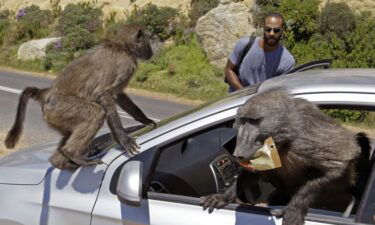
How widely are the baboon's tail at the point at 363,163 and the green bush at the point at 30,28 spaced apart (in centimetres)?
2475

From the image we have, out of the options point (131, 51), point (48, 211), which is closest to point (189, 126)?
point (48, 211)

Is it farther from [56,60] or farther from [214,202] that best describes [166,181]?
[56,60]

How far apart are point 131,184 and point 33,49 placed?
71.0 ft

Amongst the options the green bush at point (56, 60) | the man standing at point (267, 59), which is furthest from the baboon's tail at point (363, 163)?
the green bush at point (56, 60)

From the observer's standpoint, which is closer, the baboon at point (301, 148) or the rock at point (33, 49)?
the baboon at point (301, 148)

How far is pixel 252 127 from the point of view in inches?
116

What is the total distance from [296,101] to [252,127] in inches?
12.6

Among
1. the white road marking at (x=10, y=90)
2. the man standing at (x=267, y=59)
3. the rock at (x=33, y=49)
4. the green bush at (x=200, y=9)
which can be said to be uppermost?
the man standing at (x=267, y=59)

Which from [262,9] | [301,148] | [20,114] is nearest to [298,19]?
[262,9]

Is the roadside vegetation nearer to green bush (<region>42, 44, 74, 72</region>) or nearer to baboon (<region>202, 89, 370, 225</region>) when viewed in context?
green bush (<region>42, 44, 74, 72</region>)

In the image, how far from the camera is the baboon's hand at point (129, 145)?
3.24m

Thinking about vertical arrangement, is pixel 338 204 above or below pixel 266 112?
below

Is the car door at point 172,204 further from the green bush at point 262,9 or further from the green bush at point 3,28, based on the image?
the green bush at point 3,28

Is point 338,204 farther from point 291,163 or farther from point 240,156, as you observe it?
point 240,156
